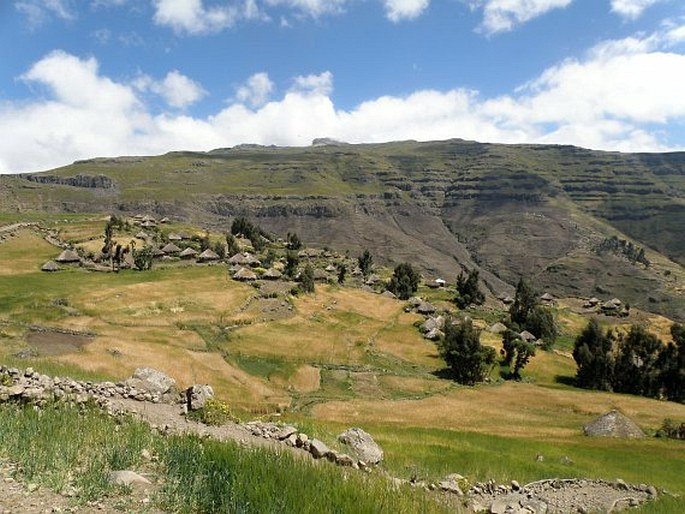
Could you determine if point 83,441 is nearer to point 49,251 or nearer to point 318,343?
point 318,343

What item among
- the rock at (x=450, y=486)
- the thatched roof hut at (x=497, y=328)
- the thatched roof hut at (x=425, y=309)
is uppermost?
the rock at (x=450, y=486)

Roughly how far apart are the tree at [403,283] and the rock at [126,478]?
119754 mm

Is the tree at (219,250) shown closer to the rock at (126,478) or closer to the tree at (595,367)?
the tree at (595,367)

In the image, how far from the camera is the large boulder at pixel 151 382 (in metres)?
25.9

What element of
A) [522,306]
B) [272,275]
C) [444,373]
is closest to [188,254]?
[272,275]

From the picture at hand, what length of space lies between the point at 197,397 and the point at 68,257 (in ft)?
319

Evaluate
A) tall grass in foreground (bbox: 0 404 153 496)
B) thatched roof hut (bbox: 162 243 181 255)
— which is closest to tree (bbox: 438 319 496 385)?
tall grass in foreground (bbox: 0 404 153 496)

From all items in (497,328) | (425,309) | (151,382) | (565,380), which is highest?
(151,382)

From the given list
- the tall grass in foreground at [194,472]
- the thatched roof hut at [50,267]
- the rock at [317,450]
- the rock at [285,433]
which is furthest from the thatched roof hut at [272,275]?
the tall grass in foreground at [194,472]

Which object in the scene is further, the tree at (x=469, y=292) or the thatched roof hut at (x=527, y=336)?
the tree at (x=469, y=292)

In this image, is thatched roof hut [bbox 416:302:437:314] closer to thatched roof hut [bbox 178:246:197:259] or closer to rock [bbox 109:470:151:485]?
thatched roof hut [bbox 178:246:197:259]

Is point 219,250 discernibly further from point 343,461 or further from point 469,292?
point 343,461

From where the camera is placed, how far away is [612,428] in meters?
47.9

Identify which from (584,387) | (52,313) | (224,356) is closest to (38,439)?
(224,356)
